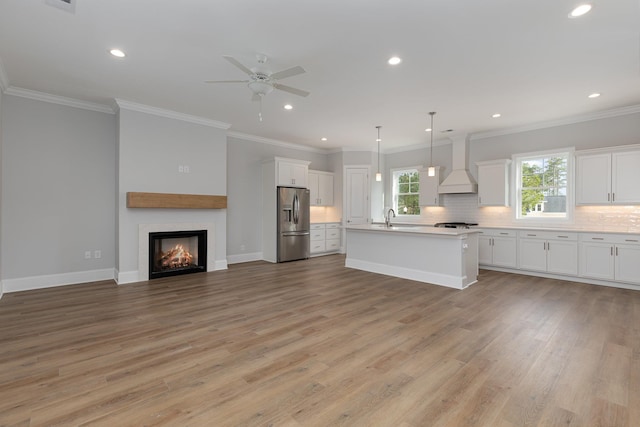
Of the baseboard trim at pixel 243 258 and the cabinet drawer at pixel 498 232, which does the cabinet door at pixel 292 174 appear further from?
the cabinet drawer at pixel 498 232

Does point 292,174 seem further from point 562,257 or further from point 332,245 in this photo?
point 562,257

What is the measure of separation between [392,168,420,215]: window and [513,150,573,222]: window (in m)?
2.38

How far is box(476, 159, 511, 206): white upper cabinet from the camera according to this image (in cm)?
627

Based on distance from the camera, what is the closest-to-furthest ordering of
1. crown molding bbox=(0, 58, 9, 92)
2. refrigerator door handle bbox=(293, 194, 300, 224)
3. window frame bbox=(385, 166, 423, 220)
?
crown molding bbox=(0, 58, 9, 92) < refrigerator door handle bbox=(293, 194, 300, 224) < window frame bbox=(385, 166, 423, 220)

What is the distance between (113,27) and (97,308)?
3243 mm

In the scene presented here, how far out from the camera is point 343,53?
3402 mm

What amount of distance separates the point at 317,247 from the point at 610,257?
578 centimetres

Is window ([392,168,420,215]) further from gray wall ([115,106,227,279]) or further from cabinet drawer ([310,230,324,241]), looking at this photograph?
gray wall ([115,106,227,279])

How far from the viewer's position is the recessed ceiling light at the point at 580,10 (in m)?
2.58

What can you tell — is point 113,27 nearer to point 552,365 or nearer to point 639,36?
point 552,365

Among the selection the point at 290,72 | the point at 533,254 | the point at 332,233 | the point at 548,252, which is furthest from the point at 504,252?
the point at 290,72

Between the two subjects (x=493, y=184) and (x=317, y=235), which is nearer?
(x=493, y=184)

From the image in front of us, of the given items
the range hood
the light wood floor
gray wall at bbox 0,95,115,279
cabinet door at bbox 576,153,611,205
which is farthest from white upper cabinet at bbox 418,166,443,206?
gray wall at bbox 0,95,115,279

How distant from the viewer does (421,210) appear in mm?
7930
